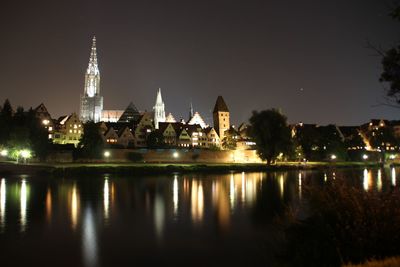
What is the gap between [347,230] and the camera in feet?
32.9

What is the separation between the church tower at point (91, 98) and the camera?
154250 mm

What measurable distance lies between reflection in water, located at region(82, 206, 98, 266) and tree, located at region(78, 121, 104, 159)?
130 feet

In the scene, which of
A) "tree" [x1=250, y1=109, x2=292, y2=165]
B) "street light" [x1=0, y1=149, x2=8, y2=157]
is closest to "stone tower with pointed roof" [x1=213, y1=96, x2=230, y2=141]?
"tree" [x1=250, y1=109, x2=292, y2=165]

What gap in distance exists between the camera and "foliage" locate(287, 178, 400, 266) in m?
9.29

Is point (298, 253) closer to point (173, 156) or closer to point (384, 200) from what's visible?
point (384, 200)

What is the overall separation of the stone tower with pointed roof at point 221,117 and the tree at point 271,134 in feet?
146

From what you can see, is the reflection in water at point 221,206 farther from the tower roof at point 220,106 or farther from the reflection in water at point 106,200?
the tower roof at point 220,106

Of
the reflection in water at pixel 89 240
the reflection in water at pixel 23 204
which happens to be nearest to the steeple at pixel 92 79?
the reflection in water at pixel 23 204

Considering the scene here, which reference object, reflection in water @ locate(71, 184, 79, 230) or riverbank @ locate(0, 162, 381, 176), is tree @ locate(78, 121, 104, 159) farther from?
reflection in water @ locate(71, 184, 79, 230)

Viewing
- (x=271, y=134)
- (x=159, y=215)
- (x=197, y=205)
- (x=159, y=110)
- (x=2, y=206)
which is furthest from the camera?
(x=159, y=110)

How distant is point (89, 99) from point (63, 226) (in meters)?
143

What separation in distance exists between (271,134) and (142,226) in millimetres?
49239

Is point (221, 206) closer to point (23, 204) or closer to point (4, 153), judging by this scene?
point (23, 204)

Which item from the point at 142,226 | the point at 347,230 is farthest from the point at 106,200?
the point at 347,230
